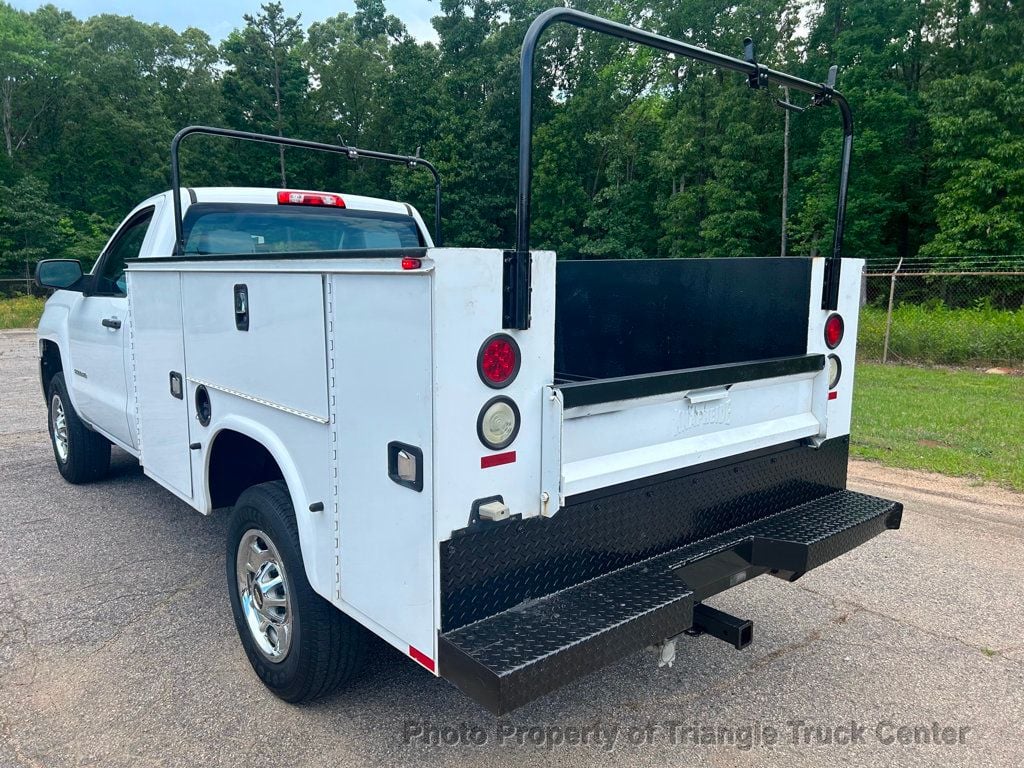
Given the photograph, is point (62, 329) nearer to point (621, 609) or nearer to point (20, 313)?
point (621, 609)

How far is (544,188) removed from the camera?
41094 millimetres

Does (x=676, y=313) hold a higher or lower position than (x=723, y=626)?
higher

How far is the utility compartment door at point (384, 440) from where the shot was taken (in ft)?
6.83

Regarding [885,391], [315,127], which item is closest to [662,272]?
[885,391]

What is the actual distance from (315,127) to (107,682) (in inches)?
2036

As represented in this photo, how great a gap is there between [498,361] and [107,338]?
3475 mm

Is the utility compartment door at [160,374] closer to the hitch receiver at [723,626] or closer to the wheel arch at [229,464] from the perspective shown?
the wheel arch at [229,464]

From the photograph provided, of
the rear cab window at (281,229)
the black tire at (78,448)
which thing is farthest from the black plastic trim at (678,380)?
the black tire at (78,448)

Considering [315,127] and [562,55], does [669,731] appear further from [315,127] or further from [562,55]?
[315,127]

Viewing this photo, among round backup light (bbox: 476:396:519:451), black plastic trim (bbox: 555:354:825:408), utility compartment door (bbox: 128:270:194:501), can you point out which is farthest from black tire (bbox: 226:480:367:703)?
black plastic trim (bbox: 555:354:825:408)

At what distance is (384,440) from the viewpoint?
2223mm

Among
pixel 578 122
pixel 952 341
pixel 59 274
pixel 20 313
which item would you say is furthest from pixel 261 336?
pixel 578 122

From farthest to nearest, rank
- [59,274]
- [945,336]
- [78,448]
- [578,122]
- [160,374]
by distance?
1. [578,122]
2. [945,336]
3. [78,448]
4. [59,274]
5. [160,374]

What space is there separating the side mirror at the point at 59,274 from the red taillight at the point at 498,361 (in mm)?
3820
